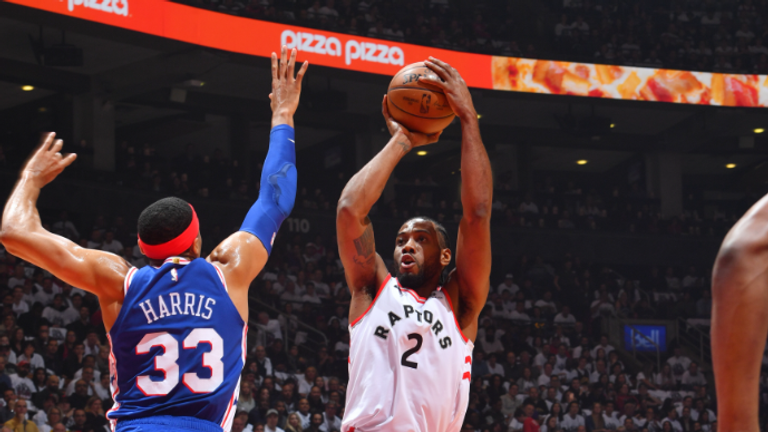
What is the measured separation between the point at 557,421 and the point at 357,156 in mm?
9714

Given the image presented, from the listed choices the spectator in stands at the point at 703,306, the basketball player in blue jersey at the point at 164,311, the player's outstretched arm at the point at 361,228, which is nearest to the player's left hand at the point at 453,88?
the player's outstretched arm at the point at 361,228

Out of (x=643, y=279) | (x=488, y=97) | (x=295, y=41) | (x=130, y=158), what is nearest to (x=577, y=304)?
(x=643, y=279)

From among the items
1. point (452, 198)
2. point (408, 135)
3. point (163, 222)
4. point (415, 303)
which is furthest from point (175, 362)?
point (452, 198)

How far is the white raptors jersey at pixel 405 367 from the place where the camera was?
354 centimetres

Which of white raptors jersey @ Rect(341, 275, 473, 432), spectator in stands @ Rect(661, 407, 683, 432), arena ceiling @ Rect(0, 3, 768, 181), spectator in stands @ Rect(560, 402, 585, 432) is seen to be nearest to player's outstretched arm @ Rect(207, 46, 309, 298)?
white raptors jersey @ Rect(341, 275, 473, 432)

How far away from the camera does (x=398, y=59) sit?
55.3ft

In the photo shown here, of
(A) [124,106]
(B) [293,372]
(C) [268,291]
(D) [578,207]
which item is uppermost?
(A) [124,106]

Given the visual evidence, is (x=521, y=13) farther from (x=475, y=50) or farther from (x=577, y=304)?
(x=577, y=304)

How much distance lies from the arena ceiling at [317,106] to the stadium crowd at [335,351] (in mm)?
3302

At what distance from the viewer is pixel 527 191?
73.6ft

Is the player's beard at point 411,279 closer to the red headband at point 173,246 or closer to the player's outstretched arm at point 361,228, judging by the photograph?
the player's outstretched arm at point 361,228

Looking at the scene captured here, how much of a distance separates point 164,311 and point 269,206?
723 mm

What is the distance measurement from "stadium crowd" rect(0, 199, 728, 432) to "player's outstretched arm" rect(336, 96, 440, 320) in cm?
752

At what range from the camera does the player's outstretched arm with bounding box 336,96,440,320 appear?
3.71m
